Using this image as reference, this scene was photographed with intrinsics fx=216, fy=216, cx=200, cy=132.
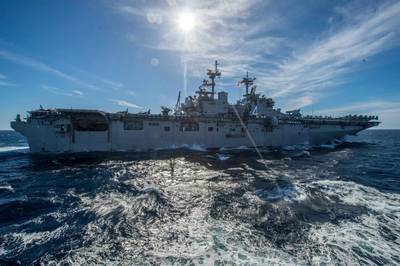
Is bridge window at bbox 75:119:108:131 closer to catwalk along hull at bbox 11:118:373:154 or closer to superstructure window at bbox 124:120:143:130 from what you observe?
catwalk along hull at bbox 11:118:373:154

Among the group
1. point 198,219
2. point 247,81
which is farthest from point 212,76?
point 198,219

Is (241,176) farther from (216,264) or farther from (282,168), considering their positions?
(216,264)

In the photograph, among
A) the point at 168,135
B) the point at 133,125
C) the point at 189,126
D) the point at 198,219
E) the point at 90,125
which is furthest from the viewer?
the point at 189,126

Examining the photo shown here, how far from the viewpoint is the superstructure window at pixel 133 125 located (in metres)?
29.2

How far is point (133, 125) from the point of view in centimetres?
2950

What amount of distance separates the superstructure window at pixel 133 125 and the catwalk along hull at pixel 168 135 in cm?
13

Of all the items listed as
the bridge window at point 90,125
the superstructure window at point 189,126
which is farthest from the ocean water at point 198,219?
the superstructure window at point 189,126

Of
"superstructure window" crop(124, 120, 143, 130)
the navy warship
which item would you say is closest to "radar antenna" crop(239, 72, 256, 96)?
the navy warship

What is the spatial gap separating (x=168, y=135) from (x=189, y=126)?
11.2ft

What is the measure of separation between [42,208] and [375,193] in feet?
58.1

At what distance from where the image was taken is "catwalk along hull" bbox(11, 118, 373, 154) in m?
26.7

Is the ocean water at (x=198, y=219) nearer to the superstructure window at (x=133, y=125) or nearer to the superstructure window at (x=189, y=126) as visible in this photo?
the superstructure window at (x=133, y=125)

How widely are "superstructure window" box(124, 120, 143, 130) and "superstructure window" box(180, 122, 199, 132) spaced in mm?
5900

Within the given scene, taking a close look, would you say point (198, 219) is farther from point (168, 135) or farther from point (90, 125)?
point (90, 125)
